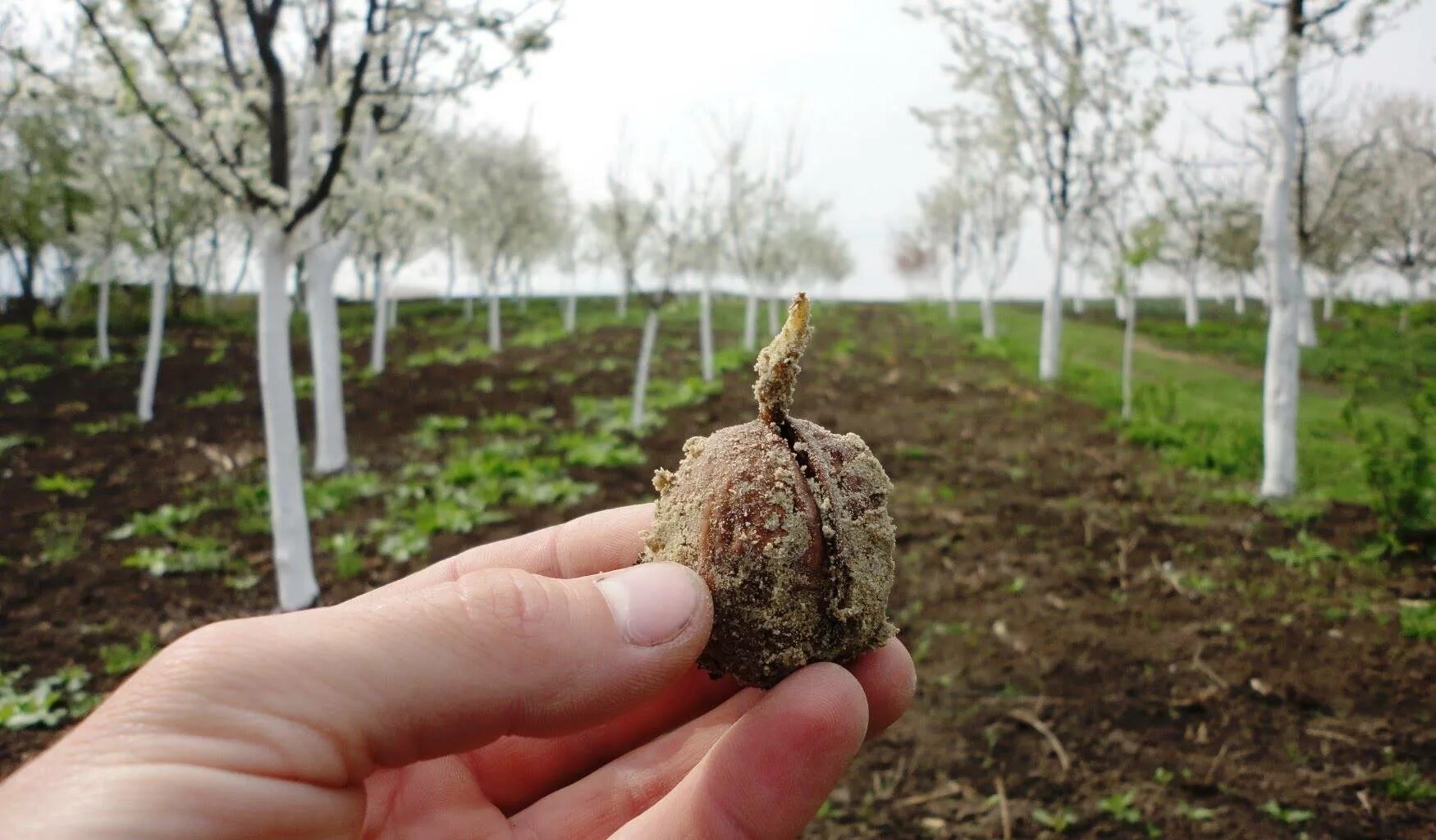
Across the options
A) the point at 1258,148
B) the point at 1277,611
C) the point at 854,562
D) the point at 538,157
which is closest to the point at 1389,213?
the point at 1258,148

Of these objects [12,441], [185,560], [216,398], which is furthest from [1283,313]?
[216,398]

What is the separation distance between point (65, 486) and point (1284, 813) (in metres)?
15.2

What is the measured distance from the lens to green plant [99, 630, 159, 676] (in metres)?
6.52

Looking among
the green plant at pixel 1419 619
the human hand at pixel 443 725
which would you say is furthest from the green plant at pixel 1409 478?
the human hand at pixel 443 725

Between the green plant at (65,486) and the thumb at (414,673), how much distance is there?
523 inches

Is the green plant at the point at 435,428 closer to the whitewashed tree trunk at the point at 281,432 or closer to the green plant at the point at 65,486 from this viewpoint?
the green plant at the point at 65,486

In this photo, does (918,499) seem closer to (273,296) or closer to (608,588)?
(273,296)

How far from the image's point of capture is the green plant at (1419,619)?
6.32 metres

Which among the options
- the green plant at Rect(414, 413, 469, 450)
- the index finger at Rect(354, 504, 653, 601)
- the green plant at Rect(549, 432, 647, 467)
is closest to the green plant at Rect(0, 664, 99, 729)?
the index finger at Rect(354, 504, 653, 601)

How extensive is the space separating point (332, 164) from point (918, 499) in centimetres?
770

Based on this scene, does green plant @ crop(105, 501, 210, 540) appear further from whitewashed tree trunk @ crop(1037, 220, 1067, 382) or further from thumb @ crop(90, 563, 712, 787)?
whitewashed tree trunk @ crop(1037, 220, 1067, 382)

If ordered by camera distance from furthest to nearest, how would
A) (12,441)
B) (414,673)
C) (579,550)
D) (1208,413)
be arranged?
(1208,413), (12,441), (579,550), (414,673)

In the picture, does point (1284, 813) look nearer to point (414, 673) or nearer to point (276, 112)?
point (414, 673)

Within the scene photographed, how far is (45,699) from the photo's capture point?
604 cm
